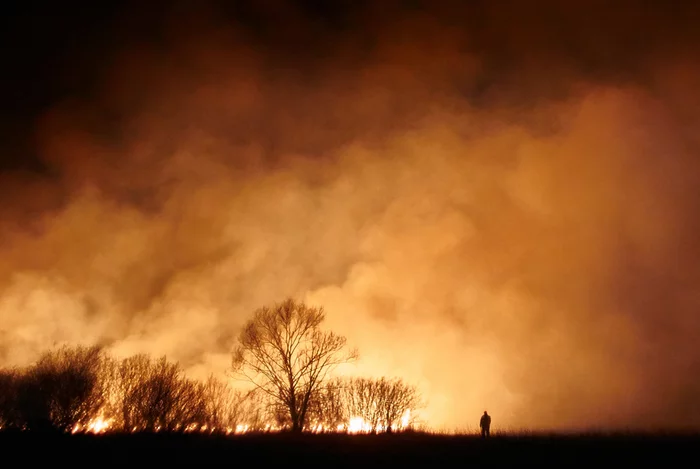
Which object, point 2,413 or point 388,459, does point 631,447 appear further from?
point 2,413

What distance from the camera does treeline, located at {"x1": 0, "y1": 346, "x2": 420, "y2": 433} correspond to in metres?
42.8

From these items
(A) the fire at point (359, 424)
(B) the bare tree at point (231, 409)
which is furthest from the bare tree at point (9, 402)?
(A) the fire at point (359, 424)

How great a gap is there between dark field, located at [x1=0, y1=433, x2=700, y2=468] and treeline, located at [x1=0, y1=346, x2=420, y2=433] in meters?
18.3

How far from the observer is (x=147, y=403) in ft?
150

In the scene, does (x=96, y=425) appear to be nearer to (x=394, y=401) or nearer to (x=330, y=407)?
(x=330, y=407)

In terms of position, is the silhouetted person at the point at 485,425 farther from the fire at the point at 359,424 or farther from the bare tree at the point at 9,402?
the bare tree at the point at 9,402

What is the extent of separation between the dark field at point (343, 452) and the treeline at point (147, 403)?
18.3m

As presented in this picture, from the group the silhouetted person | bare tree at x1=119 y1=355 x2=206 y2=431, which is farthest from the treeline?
the silhouetted person

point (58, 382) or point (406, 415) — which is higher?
point (58, 382)

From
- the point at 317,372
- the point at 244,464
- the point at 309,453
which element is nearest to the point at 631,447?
the point at 309,453

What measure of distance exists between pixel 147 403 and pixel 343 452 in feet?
103

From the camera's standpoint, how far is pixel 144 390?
46.8m

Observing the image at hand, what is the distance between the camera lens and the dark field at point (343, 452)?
61.5 ft

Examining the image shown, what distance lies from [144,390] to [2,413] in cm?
1225
